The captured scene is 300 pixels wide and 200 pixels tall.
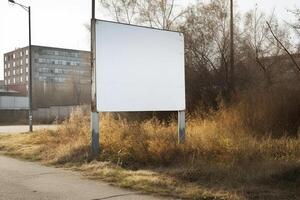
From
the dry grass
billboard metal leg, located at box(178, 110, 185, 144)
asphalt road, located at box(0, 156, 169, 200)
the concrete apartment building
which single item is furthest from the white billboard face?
the concrete apartment building

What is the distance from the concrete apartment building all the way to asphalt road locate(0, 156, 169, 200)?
3544 inches

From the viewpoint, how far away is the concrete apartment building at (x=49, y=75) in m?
108

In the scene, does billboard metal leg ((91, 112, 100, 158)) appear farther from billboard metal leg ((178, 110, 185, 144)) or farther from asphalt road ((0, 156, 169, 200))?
billboard metal leg ((178, 110, 185, 144))

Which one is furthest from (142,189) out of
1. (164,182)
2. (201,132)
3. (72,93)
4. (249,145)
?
(72,93)

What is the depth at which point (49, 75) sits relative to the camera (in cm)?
12531

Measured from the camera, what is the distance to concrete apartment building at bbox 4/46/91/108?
10850 centimetres

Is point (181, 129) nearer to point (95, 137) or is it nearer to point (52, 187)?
point (95, 137)

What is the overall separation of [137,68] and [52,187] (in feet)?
19.1

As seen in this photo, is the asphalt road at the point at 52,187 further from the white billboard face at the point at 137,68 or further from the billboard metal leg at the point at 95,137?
the white billboard face at the point at 137,68

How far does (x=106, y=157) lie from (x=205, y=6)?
51.5 ft

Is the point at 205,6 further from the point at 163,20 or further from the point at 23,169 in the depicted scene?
the point at 23,169

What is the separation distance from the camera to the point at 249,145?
12.6m

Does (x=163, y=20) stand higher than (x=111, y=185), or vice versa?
(x=163, y=20)

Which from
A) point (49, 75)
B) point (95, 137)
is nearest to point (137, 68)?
point (95, 137)
